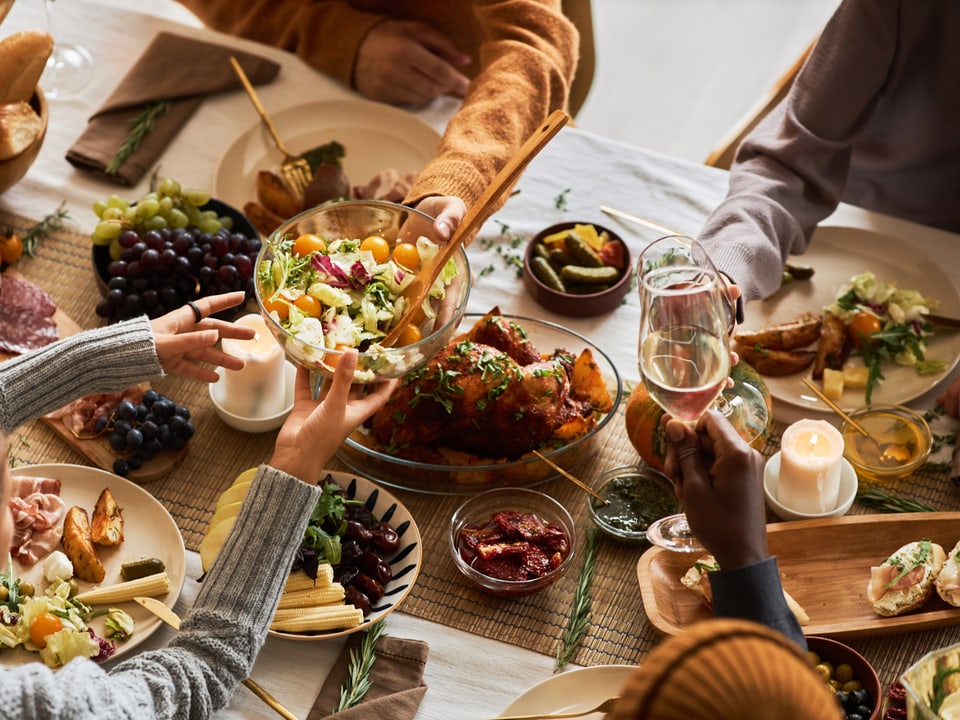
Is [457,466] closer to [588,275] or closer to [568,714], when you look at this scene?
[568,714]

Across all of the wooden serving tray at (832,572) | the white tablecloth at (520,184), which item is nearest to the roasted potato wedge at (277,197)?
the white tablecloth at (520,184)

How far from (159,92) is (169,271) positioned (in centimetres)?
81

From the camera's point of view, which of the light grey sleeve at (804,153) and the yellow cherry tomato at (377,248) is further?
the light grey sleeve at (804,153)

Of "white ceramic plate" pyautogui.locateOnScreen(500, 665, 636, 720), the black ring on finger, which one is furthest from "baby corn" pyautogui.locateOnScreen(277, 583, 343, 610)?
the black ring on finger

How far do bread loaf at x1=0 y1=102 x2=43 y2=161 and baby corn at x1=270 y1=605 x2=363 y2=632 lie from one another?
1.40m

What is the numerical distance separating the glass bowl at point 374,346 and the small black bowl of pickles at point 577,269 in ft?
1.50

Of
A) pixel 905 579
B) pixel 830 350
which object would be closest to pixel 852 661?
pixel 905 579

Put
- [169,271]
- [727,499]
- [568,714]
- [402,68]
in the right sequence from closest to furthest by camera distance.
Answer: [727,499]
[568,714]
[169,271]
[402,68]

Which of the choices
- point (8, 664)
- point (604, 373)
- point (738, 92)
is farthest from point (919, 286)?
point (738, 92)

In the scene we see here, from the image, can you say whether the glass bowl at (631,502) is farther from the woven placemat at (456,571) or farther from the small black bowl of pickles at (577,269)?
the small black bowl of pickles at (577,269)

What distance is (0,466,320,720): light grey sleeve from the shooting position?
1.42m

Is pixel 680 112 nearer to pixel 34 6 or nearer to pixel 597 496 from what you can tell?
pixel 34 6

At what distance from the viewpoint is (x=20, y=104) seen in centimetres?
247

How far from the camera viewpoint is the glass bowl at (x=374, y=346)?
1744mm
